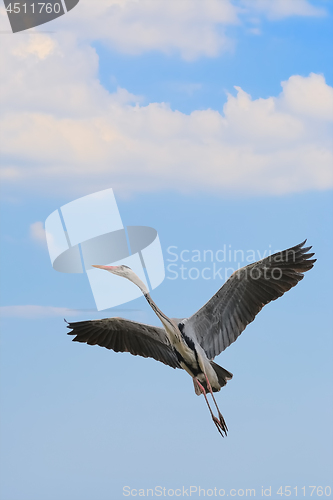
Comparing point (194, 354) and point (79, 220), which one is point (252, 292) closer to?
point (194, 354)

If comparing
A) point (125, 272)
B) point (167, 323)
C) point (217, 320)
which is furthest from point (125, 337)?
point (217, 320)

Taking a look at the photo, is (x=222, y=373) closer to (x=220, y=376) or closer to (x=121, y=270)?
(x=220, y=376)

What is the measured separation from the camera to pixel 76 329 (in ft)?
33.7

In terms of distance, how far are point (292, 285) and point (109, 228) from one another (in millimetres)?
3635

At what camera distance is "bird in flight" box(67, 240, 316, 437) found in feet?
29.3

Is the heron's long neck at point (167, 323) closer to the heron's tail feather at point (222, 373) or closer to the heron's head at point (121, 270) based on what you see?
the heron's head at point (121, 270)

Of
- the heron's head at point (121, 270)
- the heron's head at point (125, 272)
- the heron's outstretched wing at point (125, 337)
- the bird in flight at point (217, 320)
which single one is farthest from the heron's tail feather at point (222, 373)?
the heron's head at point (121, 270)

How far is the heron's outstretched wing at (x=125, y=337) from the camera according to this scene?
32.7 feet

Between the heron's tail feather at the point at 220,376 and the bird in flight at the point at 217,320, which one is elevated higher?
the bird in flight at the point at 217,320

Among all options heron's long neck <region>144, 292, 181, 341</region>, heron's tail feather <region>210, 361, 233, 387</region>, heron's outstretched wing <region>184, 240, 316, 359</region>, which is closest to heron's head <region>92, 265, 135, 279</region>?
heron's long neck <region>144, 292, 181, 341</region>

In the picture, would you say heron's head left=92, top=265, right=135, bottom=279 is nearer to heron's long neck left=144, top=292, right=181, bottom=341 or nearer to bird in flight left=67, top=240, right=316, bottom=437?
bird in flight left=67, top=240, right=316, bottom=437

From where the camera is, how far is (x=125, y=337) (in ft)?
33.6

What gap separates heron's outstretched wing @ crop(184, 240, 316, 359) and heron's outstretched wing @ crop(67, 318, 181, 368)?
2.39 ft

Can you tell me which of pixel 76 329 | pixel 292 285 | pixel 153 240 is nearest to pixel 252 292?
pixel 292 285
